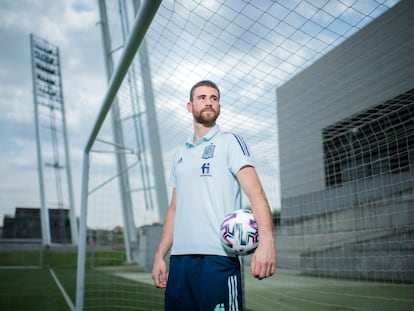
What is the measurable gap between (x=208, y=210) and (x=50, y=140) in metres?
19.5

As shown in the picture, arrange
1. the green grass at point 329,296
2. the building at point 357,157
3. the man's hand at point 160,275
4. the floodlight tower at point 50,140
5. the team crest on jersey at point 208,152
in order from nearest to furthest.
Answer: the team crest on jersey at point 208,152 < the man's hand at point 160,275 < the building at point 357,157 < the green grass at point 329,296 < the floodlight tower at point 50,140

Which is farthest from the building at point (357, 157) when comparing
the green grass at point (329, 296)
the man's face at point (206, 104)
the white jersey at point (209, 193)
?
the white jersey at point (209, 193)

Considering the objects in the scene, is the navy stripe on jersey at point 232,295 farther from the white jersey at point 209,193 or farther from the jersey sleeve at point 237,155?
the jersey sleeve at point 237,155

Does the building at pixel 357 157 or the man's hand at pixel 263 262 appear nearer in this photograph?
the man's hand at pixel 263 262

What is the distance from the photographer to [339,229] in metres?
8.51

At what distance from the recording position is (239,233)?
60.5 inches

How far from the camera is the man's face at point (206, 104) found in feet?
5.95

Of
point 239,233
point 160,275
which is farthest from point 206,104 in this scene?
point 160,275

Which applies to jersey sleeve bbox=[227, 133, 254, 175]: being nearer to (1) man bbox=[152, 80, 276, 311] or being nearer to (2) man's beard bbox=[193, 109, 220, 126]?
(1) man bbox=[152, 80, 276, 311]

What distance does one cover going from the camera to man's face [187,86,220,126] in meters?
1.81

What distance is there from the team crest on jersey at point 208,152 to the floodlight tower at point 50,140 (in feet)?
58.7

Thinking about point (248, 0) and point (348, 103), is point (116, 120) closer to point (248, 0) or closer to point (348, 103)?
point (348, 103)

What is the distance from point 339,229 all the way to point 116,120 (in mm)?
7650

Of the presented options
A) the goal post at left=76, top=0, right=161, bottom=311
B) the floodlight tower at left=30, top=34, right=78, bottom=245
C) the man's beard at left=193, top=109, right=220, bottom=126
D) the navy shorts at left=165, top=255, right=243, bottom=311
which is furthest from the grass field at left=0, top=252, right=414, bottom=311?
the floodlight tower at left=30, top=34, right=78, bottom=245
